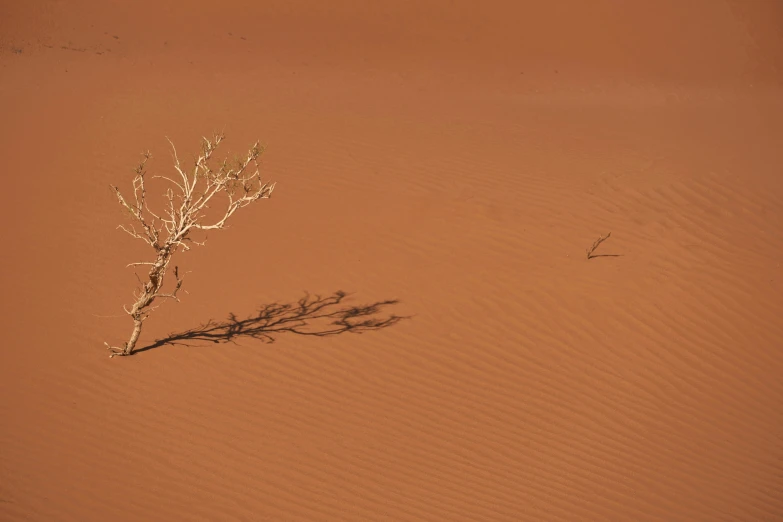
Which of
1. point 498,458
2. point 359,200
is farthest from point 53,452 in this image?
point 359,200

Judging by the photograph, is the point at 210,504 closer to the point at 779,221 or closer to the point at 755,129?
the point at 779,221

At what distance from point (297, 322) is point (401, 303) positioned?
117cm

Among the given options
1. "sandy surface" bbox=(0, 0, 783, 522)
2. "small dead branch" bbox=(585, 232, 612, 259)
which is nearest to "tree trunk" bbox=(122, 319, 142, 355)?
"sandy surface" bbox=(0, 0, 783, 522)

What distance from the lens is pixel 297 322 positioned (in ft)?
21.5

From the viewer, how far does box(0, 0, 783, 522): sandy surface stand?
196 inches

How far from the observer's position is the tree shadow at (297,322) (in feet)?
20.5

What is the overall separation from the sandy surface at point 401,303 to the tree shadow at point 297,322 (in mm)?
106

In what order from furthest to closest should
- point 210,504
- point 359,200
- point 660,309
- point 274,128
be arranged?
1. point 274,128
2. point 359,200
3. point 660,309
4. point 210,504

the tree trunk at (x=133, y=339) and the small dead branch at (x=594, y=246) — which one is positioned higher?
the small dead branch at (x=594, y=246)

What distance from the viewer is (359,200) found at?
29.8 ft

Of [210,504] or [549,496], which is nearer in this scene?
[210,504]

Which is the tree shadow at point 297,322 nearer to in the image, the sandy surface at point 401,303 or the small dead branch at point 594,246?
the sandy surface at point 401,303

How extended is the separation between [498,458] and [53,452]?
3.52 m

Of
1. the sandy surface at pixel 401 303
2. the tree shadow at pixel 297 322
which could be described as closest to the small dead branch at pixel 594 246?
the sandy surface at pixel 401 303
